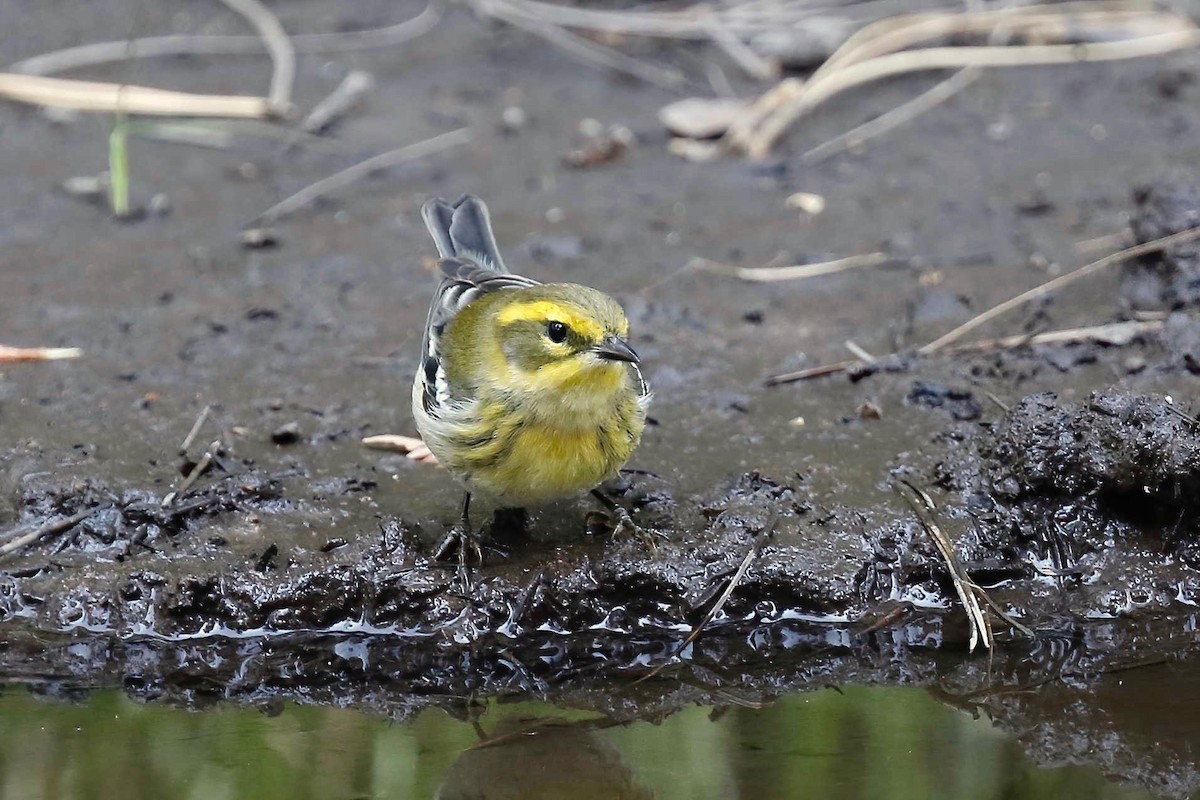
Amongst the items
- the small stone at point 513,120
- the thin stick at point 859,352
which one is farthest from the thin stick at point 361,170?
the thin stick at point 859,352

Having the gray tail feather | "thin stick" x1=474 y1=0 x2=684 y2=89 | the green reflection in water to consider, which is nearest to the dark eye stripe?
the green reflection in water

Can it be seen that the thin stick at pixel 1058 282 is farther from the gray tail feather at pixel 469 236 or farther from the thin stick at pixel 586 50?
the thin stick at pixel 586 50

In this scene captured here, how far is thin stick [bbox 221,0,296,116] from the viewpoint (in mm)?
9070

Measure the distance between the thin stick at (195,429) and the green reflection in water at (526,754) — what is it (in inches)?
49.6

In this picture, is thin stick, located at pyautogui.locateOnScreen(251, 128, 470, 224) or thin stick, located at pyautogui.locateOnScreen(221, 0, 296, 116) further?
thin stick, located at pyautogui.locateOnScreen(221, 0, 296, 116)

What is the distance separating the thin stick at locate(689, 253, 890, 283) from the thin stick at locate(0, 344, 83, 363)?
3153mm

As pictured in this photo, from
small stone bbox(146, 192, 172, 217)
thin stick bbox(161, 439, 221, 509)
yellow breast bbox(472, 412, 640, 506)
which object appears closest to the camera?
yellow breast bbox(472, 412, 640, 506)

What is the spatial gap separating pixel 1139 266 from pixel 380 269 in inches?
152

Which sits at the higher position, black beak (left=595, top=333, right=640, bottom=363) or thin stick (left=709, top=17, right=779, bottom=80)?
thin stick (left=709, top=17, right=779, bottom=80)

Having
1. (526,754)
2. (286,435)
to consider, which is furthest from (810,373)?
(526,754)

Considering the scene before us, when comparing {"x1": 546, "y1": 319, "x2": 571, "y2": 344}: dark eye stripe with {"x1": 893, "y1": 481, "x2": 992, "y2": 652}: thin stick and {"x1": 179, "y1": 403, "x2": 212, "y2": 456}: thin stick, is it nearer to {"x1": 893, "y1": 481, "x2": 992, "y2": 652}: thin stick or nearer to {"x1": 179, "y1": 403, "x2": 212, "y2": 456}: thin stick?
{"x1": 893, "y1": 481, "x2": 992, "y2": 652}: thin stick

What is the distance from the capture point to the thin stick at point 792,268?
23.8 ft

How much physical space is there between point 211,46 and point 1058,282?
19.7 feet

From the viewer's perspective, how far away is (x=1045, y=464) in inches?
203
